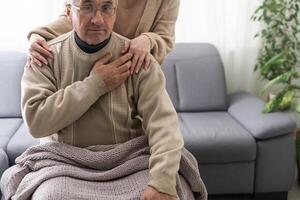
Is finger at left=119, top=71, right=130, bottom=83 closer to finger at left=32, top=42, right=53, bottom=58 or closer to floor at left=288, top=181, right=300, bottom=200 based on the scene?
finger at left=32, top=42, right=53, bottom=58

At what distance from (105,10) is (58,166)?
53cm

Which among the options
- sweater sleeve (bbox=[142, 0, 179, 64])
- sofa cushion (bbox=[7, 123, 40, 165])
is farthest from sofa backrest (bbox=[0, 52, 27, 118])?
sweater sleeve (bbox=[142, 0, 179, 64])

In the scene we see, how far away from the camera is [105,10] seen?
1.38 meters

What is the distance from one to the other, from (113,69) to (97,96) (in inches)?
4.4

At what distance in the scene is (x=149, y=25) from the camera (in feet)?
5.44

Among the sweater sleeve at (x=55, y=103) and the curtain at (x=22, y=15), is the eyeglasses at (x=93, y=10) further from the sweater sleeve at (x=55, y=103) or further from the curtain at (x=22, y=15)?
the curtain at (x=22, y=15)

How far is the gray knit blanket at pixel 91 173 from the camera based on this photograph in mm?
1316

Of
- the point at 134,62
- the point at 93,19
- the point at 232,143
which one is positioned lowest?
the point at 232,143

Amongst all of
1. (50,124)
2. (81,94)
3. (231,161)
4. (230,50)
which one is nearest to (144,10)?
(81,94)

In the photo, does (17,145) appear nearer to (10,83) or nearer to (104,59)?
(10,83)

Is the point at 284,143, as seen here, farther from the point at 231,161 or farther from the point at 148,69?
the point at 148,69

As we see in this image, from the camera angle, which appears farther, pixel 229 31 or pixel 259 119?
pixel 229 31

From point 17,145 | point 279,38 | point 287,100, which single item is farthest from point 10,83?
point 279,38

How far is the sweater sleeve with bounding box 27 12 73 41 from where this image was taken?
162 cm
